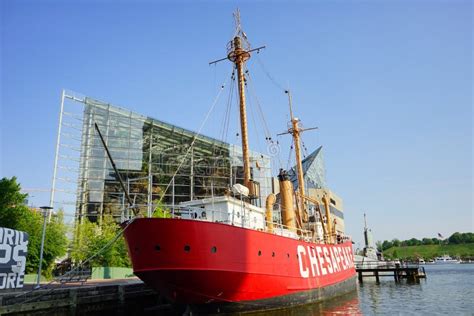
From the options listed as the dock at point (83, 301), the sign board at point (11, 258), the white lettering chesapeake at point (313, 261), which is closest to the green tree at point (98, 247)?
the dock at point (83, 301)

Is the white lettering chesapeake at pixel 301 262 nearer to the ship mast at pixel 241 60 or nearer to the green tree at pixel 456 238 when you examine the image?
the ship mast at pixel 241 60

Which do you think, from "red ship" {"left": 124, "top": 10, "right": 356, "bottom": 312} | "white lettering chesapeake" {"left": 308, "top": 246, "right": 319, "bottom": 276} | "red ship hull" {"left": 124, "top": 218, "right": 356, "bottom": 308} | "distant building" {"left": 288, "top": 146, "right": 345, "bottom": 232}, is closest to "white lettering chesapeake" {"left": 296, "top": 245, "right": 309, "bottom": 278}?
"red ship" {"left": 124, "top": 10, "right": 356, "bottom": 312}

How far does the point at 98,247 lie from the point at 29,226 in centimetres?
599

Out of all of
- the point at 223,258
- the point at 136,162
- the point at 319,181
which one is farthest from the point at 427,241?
the point at 223,258

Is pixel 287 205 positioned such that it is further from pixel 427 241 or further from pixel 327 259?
pixel 427 241

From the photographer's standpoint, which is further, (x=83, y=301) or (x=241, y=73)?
(x=241, y=73)

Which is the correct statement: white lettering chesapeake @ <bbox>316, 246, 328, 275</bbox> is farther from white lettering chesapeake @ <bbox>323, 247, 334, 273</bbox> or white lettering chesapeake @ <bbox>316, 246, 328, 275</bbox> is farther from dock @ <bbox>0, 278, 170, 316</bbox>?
dock @ <bbox>0, 278, 170, 316</bbox>

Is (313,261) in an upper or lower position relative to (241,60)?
lower

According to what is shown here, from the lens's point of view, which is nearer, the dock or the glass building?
the dock

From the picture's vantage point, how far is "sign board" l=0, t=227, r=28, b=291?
1587cm

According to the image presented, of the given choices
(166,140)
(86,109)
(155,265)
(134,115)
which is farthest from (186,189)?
(155,265)

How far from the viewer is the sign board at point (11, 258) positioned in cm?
1587

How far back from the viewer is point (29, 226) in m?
28.0

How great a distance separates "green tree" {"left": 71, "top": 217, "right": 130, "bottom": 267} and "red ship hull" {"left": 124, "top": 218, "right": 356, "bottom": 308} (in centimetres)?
1799
